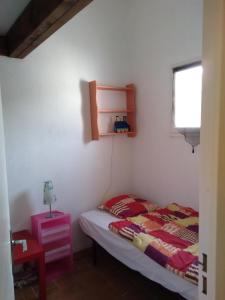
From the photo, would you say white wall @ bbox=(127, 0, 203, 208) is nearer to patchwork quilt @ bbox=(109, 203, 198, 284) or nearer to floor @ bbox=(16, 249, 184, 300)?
patchwork quilt @ bbox=(109, 203, 198, 284)

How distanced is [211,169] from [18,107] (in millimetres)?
2183

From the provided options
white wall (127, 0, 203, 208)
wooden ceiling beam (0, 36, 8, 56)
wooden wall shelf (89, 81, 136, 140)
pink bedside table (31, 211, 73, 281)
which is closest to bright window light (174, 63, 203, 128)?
white wall (127, 0, 203, 208)

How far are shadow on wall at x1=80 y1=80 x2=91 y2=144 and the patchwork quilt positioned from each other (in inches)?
44.5

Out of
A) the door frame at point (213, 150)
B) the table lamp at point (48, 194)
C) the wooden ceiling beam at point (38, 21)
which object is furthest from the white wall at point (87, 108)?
the door frame at point (213, 150)

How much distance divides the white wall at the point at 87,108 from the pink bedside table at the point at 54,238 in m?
0.22

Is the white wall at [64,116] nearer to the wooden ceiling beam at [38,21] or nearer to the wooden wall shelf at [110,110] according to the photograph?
the wooden wall shelf at [110,110]

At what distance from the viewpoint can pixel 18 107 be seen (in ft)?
8.38

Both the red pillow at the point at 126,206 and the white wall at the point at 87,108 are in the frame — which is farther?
the red pillow at the point at 126,206

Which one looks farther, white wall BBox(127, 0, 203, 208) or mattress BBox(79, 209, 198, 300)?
white wall BBox(127, 0, 203, 208)

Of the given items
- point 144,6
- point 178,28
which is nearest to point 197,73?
point 178,28

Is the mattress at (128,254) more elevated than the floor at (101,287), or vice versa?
the mattress at (128,254)

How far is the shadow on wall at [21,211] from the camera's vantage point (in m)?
2.59

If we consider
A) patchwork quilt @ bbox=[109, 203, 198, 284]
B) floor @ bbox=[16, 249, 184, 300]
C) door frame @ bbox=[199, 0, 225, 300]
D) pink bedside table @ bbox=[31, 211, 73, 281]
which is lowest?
floor @ bbox=[16, 249, 184, 300]

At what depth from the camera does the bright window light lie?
2570 mm
